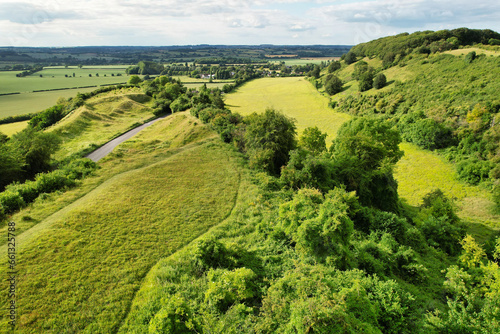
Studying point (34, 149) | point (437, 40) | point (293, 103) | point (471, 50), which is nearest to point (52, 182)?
point (34, 149)

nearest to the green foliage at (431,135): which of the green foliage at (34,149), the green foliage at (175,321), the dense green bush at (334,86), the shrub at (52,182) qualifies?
the dense green bush at (334,86)

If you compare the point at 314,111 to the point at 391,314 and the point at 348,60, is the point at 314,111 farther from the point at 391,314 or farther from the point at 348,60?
the point at 391,314

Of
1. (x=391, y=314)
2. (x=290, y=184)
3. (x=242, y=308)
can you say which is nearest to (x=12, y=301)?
(x=242, y=308)

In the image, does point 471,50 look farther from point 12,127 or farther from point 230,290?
point 12,127

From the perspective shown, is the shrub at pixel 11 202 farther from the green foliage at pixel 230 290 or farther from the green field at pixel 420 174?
the green field at pixel 420 174

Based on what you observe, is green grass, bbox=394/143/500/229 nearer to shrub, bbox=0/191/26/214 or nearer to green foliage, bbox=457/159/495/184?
green foliage, bbox=457/159/495/184
